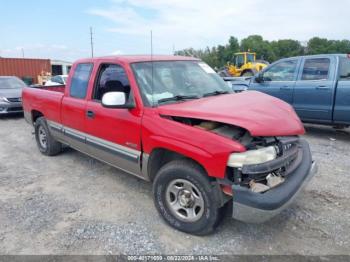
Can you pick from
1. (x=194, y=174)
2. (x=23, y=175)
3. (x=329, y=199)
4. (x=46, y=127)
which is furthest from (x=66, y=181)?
(x=329, y=199)

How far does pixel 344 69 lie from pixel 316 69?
56cm

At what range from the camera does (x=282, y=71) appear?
25.1 ft

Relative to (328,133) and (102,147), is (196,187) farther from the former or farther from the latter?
(328,133)

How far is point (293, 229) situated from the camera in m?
3.35

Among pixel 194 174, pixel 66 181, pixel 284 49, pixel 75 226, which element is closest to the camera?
pixel 194 174

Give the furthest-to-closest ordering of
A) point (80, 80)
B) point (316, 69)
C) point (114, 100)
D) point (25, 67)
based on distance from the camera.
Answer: point (25, 67) < point (316, 69) < point (80, 80) < point (114, 100)

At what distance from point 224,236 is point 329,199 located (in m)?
1.65

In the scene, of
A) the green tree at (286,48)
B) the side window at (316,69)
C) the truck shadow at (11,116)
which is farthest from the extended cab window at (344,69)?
the green tree at (286,48)

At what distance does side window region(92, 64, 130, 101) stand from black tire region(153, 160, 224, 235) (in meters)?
1.34

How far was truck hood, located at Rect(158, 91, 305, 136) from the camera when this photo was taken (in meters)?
2.87

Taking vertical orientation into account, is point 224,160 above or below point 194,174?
above

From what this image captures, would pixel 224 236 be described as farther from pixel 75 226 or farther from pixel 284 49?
pixel 284 49

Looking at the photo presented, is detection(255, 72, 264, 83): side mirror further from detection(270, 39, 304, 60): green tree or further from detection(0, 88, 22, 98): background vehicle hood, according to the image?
detection(270, 39, 304, 60): green tree

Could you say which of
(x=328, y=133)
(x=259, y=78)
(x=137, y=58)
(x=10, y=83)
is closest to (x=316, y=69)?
(x=259, y=78)
